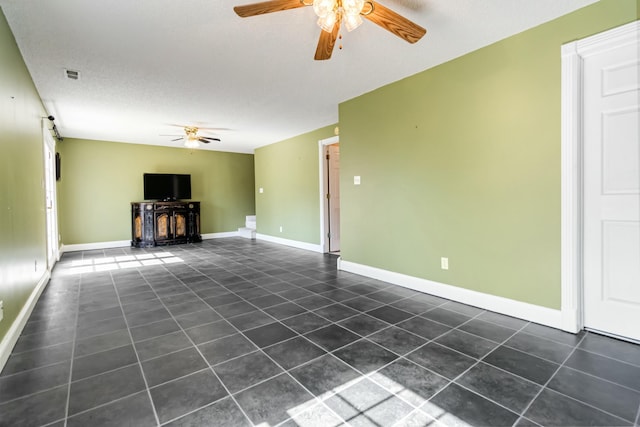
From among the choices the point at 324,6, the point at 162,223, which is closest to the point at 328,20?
the point at 324,6

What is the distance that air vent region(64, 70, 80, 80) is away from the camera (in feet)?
10.4

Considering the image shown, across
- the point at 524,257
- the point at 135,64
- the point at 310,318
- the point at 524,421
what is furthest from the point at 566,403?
the point at 135,64

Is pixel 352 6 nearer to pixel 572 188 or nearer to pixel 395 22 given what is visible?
pixel 395 22

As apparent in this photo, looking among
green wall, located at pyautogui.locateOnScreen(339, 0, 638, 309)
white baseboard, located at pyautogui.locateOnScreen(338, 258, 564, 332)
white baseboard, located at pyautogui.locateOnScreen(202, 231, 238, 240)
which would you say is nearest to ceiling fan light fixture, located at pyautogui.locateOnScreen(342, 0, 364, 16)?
green wall, located at pyautogui.locateOnScreen(339, 0, 638, 309)

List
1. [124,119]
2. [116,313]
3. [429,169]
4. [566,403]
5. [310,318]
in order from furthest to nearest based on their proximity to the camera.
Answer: [124,119] < [429,169] < [116,313] < [310,318] < [566,403]

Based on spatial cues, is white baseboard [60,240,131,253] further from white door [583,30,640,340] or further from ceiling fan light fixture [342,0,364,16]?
white door [583,30,640,340]

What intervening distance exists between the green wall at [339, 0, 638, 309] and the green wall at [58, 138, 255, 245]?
18.1ft

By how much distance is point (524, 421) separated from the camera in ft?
4.62

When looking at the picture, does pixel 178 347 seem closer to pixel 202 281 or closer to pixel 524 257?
pixel 202 281

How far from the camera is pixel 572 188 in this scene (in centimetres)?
229

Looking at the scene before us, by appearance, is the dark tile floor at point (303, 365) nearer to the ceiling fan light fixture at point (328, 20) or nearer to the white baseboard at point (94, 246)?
the ceiling fan light fixture at point (328, 20)

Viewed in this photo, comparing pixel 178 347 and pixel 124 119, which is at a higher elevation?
pixel 124 119

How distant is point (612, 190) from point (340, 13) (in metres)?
2.23

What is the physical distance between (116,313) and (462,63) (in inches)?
159
